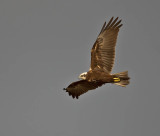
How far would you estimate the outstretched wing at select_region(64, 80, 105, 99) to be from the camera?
13.9 meters

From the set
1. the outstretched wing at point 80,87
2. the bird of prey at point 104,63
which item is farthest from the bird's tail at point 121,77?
the outstretched wing at point 80,87

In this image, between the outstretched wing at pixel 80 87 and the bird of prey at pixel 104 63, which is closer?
the bird of prey at pixel 104 63

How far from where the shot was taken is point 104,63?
13625 millimetres

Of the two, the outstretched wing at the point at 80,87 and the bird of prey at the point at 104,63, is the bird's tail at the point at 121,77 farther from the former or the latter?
the outstretched wing at the point at 80,87

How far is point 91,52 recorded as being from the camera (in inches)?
533

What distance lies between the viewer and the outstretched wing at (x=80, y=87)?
13.9 meters

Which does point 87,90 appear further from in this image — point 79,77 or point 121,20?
point 121,20

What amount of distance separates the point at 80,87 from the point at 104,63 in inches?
Answer: 64.4

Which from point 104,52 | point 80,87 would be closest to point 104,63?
point 104,52

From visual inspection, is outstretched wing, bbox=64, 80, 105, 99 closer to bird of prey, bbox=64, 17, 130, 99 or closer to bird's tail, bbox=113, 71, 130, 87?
bird of prey, bbox=64, 17, 130, 99

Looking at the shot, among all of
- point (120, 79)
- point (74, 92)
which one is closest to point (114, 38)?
point (120, 79)

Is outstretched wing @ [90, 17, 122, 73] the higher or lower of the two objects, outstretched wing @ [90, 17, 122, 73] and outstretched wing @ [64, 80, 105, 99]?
the higher

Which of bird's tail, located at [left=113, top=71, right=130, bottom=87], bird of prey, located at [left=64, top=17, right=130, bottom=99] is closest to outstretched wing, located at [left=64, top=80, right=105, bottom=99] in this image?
bird of prey, located at [left=64, top=17, right=130, bottom=99]

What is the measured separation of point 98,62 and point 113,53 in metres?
0.72
